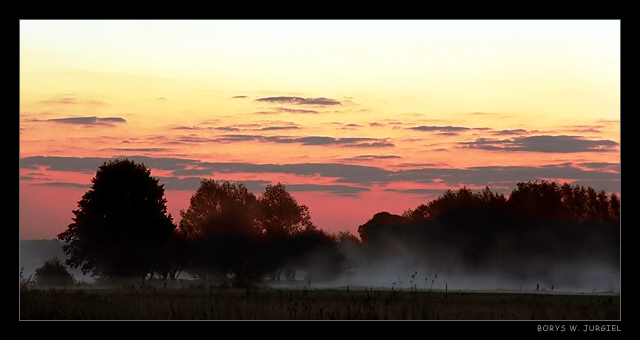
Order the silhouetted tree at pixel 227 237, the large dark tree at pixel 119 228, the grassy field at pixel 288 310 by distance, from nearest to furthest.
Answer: the grassy field at pixel 288 310, the large dark tree at pixel 119 228, the silhouetted tree at pixel 227 237

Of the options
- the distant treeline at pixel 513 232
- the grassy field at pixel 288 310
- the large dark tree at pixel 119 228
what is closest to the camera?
the grassy field at pixel 288 310

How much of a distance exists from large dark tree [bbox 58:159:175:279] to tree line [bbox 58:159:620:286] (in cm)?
9

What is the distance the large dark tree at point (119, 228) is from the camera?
86.1 m

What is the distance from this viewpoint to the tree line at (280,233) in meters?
78.9

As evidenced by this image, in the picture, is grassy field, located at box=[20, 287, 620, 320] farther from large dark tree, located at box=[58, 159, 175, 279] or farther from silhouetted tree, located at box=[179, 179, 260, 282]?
silhouetted tree, located at box=[179, 179, 260, 282]

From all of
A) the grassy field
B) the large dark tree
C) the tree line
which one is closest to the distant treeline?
the tree line

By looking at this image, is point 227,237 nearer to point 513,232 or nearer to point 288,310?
point 513,232

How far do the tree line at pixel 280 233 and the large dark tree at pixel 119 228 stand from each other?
86 mm

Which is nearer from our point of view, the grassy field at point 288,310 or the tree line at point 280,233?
the grassy field at point 288,310

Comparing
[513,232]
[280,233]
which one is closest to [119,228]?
[280,233]

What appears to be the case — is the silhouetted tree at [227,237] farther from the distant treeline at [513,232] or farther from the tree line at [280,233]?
the distant treeline at [513,232]

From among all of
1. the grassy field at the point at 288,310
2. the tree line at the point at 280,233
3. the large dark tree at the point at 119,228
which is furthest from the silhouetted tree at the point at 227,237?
the grassy field at the point at 288,310

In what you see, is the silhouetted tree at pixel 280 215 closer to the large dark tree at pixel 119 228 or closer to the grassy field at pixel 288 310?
the large dark tree at pixel 119 228
